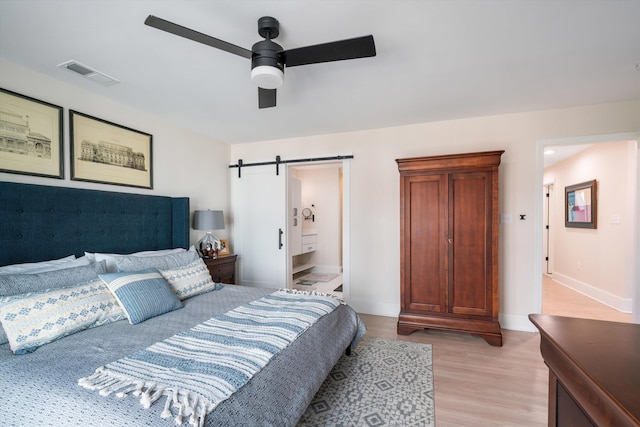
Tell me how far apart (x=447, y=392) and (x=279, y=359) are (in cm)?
145

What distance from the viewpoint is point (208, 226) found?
3.69 meters

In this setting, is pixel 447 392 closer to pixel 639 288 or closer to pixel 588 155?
pixel 639 288

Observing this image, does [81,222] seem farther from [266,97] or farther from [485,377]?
[485,377]

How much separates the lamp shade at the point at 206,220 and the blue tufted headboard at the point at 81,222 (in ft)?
0.88

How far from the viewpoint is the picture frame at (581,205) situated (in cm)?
472

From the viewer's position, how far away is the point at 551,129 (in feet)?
10.9

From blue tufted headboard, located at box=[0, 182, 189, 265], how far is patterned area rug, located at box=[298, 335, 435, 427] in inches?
88.9

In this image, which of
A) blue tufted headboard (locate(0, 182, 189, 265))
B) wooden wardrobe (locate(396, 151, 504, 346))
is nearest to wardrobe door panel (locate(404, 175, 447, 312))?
wooden wardrobe (locate(396, 151, 504, 346))

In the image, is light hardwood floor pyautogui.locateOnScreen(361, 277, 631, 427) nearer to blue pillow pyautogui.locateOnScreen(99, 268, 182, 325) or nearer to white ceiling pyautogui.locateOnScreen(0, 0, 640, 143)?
blue pillow pyautogui.locateOnScreen(99, 268, 182, 325)

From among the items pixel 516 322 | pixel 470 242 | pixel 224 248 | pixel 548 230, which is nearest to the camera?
pixel 470 242

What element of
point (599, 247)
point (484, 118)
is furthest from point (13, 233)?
point (599, 247)

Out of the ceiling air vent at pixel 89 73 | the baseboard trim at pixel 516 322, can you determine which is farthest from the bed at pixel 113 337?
the baseboard trim at pixel 516 322

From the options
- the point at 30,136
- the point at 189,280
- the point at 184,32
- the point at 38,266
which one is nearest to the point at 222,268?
the point at 189,280

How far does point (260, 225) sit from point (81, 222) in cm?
231
